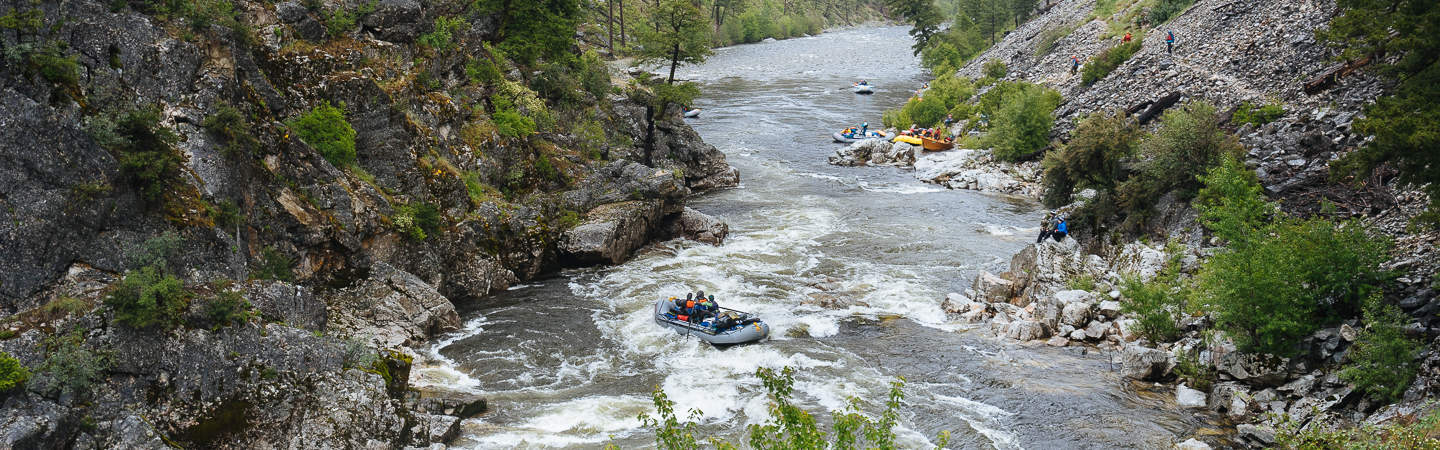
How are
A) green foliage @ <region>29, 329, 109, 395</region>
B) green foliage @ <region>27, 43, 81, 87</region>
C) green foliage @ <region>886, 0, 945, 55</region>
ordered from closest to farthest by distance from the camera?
green foliage @ <region>29, 329, 109, 395</region> < green foliage @ <region>27, 43, 81, 87</region> < green foliage @ <region>886, 0, 945, 55</region>

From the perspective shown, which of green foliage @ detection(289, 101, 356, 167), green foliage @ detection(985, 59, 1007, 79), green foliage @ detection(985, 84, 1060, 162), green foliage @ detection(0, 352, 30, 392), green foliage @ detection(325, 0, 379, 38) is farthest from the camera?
green foliage @ detection(985, 59, 1007, 79)

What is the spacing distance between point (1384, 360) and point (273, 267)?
74.8ft

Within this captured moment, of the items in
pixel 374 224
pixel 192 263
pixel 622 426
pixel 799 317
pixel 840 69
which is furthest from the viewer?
pixel 840 69

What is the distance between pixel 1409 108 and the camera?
51.7ft

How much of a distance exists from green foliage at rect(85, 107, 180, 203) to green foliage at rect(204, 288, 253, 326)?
9.52 ft

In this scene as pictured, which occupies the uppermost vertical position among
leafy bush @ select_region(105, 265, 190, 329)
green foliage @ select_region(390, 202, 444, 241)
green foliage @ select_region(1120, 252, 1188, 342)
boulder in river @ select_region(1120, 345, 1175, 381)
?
leafy bush @ select_region(105, 265, 190, 329)

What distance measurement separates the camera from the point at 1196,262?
79.3ft

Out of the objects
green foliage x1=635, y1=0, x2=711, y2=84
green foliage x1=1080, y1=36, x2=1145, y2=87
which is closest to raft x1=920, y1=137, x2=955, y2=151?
green foliage x1=1080, y1=36, x2=1145, y2=87

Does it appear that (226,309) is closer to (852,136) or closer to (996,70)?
(852,136)

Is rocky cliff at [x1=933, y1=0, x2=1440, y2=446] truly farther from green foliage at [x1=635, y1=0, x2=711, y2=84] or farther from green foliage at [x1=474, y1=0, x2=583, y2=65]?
green foliage at [x1=474, y1=0, x2=583, y2=65]

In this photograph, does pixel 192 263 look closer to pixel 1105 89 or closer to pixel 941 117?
pixel 1105 89

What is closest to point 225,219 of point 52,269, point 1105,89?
point 52,269

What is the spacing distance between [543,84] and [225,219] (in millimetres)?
18311

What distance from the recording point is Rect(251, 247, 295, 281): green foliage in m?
19.0
